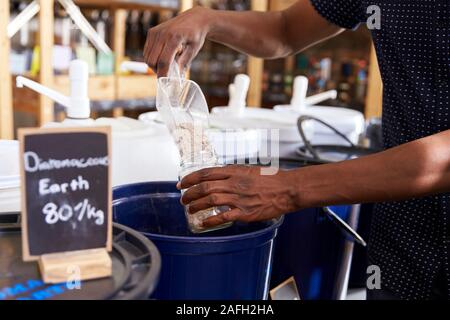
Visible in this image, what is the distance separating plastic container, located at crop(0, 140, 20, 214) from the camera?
1009 millimetres

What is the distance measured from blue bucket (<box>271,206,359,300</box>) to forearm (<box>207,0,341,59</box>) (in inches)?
16.6

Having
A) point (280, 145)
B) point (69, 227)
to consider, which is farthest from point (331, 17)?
point (69, 227)

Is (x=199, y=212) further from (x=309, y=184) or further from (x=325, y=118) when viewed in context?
(x=325, y=118)

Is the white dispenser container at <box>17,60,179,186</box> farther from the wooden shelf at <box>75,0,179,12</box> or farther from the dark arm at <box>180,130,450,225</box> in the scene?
the wooden shelf at <box>75,0,179,12</box>

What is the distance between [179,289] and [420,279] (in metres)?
0.51

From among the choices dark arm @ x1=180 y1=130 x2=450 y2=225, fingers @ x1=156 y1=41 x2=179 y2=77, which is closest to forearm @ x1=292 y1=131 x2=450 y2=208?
dark arm @ x1=180 y1=130 x2=450 y2=225

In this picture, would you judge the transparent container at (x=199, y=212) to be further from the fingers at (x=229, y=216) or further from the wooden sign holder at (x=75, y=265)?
the wooden sign holder at (x=75, y=265)

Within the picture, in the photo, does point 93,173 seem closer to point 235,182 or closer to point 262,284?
point 235,182

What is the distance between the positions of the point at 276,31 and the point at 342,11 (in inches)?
7.0

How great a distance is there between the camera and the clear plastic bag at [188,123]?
98 cm

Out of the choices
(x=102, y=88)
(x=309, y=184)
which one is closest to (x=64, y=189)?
(x=309, y=184)

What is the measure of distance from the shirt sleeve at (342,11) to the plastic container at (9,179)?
2.51 feet

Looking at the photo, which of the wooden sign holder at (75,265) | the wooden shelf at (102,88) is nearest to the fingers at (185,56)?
the wooden sign holder at (75,265)

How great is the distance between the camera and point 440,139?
834 millimetres
